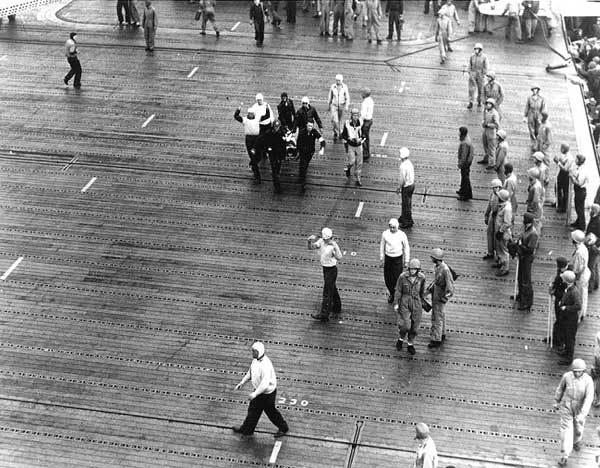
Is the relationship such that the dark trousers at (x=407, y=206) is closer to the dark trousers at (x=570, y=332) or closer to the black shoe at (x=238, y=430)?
the dark trousers at (x=570, y=332)

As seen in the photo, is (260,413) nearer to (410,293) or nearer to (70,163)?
(410,293)

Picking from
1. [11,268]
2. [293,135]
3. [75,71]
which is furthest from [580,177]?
[75,71]

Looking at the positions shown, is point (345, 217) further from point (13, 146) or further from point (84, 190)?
point (13, 146)

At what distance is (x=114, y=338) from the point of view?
56.6ft

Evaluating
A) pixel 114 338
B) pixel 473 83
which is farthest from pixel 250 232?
pixel 473 83

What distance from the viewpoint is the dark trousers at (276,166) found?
21.7 m

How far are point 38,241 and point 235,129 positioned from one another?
24.2ft

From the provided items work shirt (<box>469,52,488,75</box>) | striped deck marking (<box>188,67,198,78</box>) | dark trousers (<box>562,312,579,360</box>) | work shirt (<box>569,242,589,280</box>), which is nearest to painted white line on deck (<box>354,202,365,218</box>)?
work shirt (<box>569,242,589,280</box>)

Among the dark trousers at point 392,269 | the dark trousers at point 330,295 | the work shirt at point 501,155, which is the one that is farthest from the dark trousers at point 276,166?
the dark trousers at point 392,269

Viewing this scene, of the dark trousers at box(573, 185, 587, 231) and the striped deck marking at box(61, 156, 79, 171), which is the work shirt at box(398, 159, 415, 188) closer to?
the dark trousers at box(573, 185, 587, 231)

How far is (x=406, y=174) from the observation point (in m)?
19.8

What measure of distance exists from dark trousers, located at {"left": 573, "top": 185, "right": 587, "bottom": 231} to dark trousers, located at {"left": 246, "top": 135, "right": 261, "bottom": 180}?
7475 millimetres

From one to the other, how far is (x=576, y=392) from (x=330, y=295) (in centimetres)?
528

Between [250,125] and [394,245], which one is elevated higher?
[250,125]
